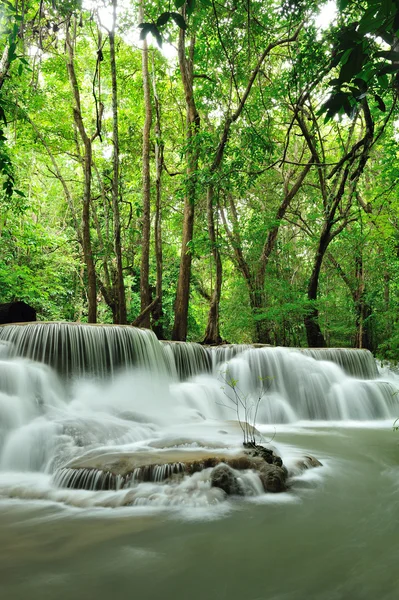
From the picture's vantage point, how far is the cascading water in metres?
2.50

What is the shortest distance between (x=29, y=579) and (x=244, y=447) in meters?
2.65

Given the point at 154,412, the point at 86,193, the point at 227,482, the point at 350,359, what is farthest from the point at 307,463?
the point at 86,193

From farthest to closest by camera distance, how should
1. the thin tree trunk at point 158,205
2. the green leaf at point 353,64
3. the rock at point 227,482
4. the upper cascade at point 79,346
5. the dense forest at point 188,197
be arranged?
the thin tree trunk at point 158,205 → the dense forest at point 188,197 → the upper cascade at point 79,346 → the rock at point 227,482 → the green leaf at point 353,64

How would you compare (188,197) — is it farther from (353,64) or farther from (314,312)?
(353,64)

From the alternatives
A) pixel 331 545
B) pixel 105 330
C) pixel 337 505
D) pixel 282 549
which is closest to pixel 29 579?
pixel 282 549

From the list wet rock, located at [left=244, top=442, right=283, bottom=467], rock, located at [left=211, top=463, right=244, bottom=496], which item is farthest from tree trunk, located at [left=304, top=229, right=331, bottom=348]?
rock, located at [left=211, top=463, right=244, bottom=496]

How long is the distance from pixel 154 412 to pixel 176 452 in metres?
3.27

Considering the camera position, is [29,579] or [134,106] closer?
[29,579]

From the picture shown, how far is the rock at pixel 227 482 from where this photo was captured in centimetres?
360

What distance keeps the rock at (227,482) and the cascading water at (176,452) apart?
0.02 metres

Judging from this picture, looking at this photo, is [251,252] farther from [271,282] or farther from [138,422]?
[138,422]

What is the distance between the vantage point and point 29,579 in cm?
216

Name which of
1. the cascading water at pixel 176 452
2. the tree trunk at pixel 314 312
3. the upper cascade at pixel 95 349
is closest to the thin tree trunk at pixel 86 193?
the upper cascade at pixel 95 349

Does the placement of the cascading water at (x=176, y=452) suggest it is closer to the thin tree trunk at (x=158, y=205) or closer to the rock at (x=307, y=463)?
the rock at (x=307, y=463)
